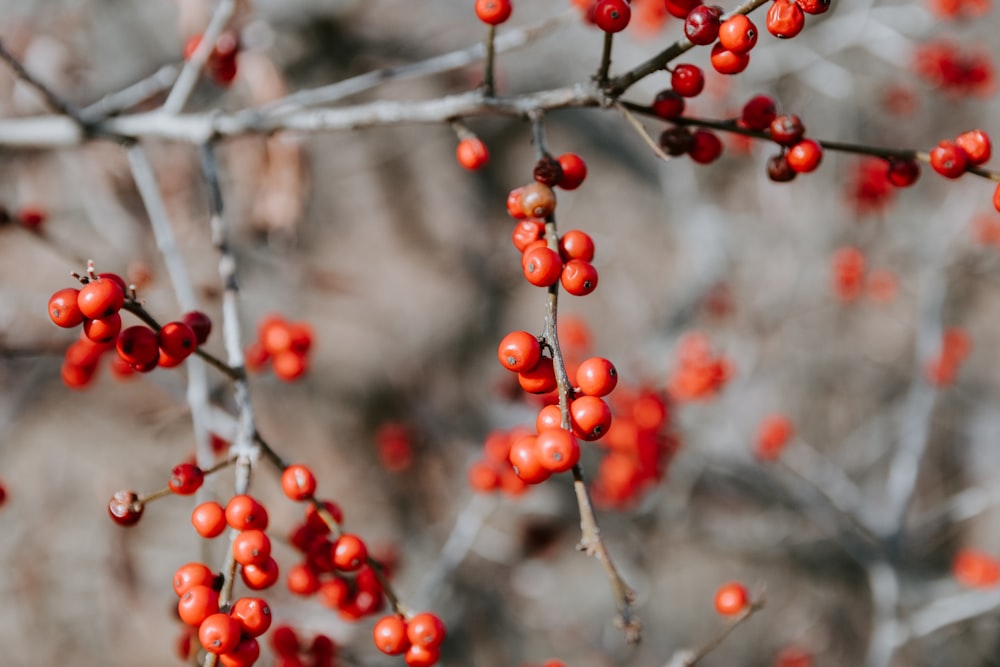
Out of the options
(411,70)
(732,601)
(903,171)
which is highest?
(411,70)

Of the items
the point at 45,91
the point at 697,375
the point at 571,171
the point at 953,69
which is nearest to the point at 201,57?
the point at 45,91

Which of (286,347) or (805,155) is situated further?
(286,347)

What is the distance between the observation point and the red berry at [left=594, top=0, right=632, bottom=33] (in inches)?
62.8

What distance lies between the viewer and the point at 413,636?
183cm

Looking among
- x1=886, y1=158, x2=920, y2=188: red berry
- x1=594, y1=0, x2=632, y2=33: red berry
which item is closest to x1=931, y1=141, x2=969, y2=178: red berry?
x1=886, y1=158, x2=920, y2=188: red berry

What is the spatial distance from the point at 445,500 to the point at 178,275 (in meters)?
3.34

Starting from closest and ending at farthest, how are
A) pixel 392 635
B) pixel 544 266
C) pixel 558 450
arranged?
pixel 558 450 → pixel 544 266 → pixel 392 635

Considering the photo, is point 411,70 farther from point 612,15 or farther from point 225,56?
point 612,15

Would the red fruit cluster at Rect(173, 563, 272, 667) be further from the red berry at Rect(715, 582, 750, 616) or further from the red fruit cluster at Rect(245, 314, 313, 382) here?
the red berry at Rect(715, 582, 750, 616)

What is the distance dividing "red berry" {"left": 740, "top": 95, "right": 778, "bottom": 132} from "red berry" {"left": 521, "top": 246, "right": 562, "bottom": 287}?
0.77 meters

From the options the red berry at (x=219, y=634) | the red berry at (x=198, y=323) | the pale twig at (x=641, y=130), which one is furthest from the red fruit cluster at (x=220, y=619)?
the pale twig at (x=641, y=130)

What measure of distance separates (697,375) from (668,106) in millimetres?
2350

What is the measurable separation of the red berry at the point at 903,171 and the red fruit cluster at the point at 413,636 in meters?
1.77

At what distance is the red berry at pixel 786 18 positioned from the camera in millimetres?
1519
